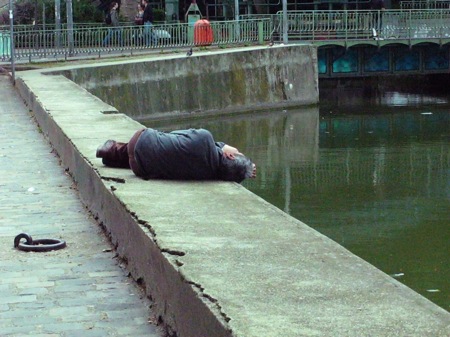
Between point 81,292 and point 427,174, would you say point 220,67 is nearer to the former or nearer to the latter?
point 427,174

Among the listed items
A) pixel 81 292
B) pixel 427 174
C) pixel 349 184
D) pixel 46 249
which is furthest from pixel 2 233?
pixel 427 174

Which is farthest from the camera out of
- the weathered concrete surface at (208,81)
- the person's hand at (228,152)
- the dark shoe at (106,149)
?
the weathered concrete surface at (208,81)

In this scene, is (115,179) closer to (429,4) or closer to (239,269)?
(239,269)

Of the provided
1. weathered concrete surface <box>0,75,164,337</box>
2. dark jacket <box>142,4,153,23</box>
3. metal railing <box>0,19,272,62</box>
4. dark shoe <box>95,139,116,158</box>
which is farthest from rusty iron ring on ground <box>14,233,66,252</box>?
dark jacket <box>142,4,153,23</box>

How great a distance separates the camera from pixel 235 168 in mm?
7355

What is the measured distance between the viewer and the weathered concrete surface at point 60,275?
17.8 ft

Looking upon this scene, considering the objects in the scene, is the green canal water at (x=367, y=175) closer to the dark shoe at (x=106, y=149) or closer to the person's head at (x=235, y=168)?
the person's head at (x=235, y=168)

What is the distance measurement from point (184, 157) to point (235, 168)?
374 mm

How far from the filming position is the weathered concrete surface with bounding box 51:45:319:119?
25969 millimetres

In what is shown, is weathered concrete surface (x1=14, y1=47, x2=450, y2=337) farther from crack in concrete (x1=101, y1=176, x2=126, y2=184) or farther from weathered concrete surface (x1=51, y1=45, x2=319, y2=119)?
weathered concrete surface (x1=51, y1=45, x2=319, y2=119)

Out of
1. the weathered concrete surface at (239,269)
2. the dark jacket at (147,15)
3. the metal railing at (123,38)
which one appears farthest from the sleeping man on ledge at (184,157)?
the dark jacket at (147,15)

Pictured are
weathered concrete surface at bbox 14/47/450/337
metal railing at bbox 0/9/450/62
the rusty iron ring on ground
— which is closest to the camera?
weathered concrete surface at bbox 14/47/450/337

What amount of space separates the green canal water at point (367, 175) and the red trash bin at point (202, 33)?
3.39 m

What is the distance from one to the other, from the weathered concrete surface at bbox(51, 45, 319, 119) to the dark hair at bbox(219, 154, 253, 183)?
16.6m
